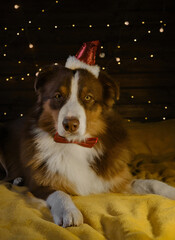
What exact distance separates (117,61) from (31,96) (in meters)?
1.42

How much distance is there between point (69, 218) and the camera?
1526mm

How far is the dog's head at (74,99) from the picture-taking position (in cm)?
190

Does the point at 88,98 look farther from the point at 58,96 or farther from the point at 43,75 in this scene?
the point at 43,75

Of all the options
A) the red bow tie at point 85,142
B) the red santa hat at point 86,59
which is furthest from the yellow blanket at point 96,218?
the red santa hat at point 86,59

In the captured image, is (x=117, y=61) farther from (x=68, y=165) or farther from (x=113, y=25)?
(x=68, y=165)

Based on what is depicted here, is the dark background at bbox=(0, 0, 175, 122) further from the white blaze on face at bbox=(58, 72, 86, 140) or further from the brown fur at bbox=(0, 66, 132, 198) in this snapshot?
the white blaze on face at bbox=(58, 72, 86, 140)

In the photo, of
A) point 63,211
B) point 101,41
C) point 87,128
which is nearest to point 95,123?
point 87,128

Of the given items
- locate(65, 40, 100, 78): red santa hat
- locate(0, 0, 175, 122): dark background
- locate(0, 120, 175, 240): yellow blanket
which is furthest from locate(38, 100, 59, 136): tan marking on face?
locate(0, 0, 175, 122): dark background

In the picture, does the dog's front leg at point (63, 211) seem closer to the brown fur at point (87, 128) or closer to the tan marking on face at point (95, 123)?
the brown fur at point (87, 128)

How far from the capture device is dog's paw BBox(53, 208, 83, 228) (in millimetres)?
1514

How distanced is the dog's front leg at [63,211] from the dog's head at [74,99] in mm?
415

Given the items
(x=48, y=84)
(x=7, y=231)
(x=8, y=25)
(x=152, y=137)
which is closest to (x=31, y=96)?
(x=8, y=25)

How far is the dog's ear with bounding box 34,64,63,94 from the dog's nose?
0.51 meters

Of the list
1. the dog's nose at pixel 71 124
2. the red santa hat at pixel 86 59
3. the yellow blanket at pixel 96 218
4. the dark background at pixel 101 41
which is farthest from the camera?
the dark background at pixel 101 41
